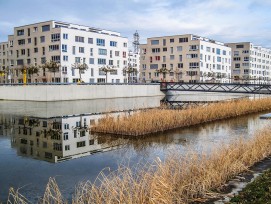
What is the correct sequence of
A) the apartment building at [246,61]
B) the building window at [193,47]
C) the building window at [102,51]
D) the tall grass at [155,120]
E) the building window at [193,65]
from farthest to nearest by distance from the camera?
the apartment building at [246,61]
the building window at [193,65]
the building window at [193,47]
the building window at [102,51]
the tall grass at [155,120]

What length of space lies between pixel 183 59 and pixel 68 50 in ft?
120

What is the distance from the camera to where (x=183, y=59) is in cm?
9256

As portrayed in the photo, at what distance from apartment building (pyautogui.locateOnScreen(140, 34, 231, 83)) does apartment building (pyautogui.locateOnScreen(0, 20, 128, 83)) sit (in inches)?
533

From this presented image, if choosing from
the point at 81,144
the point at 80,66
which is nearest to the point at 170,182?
the point at 81,144

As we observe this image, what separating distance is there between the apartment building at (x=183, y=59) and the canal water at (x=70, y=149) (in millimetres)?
67103

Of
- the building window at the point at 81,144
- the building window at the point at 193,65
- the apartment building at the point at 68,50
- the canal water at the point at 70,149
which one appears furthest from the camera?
the building window at the point at 193,65

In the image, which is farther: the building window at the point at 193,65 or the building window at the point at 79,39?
the building window at the point at 193,65

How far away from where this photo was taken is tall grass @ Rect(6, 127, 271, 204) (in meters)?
7.06

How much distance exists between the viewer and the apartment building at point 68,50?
219ft

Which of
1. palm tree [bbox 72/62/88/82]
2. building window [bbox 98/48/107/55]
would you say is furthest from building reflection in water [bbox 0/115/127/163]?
building window [bbox 98/48/107/55]

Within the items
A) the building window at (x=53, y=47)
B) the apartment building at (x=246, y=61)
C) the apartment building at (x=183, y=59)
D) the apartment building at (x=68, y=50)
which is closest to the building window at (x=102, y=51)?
the apartment building at (x=68, y=50)

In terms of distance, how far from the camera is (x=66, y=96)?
48562 mm

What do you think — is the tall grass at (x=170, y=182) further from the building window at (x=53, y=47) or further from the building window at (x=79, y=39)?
the building window at (x=79, y=39)

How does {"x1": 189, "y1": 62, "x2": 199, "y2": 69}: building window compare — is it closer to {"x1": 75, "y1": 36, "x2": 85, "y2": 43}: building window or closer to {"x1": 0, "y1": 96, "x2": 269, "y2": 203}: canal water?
{"x1": 75, "y1": 36, "x2": 85, "y2": 43}: building window
